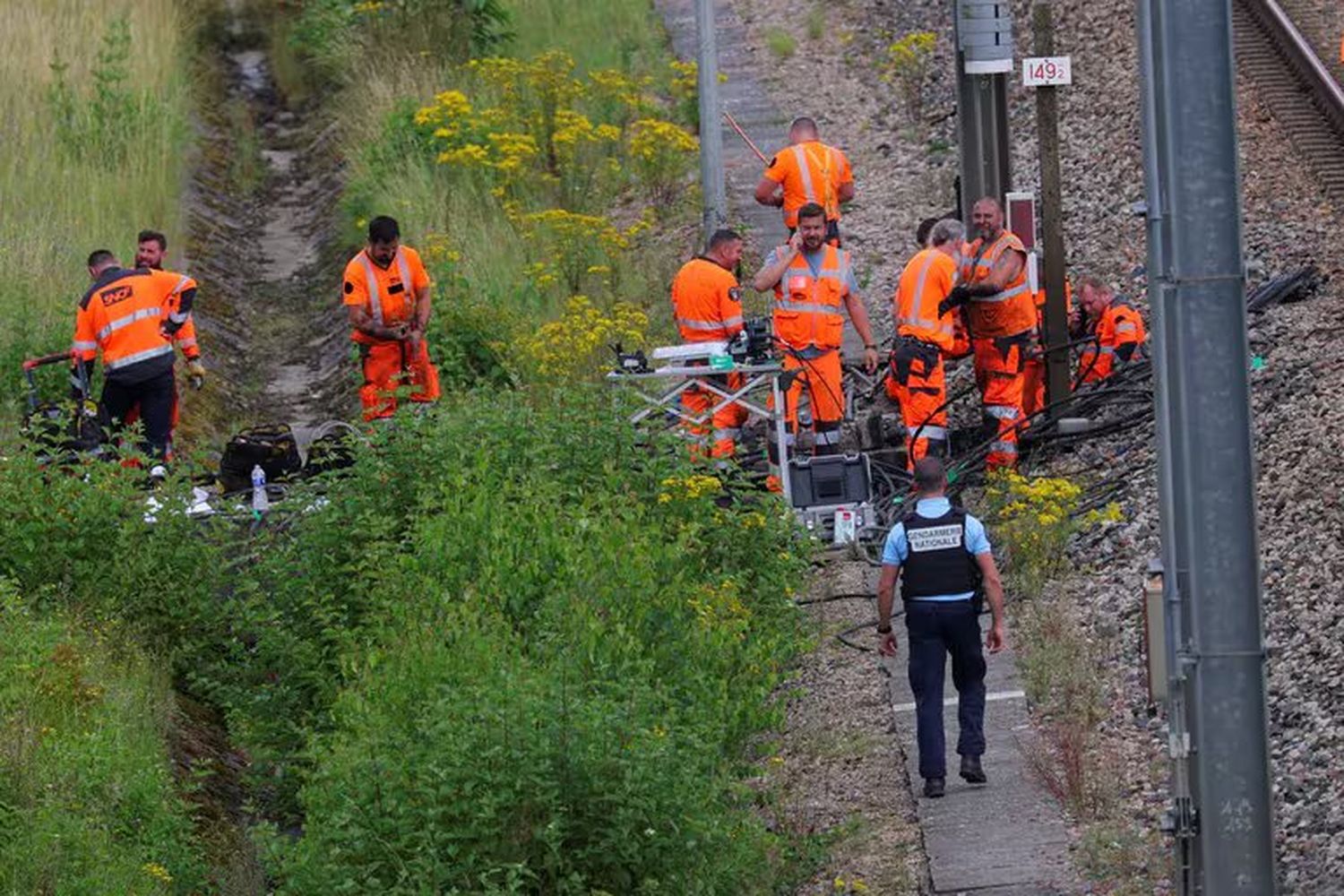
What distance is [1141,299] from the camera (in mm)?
17609

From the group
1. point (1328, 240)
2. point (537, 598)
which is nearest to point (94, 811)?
point (537, 598)

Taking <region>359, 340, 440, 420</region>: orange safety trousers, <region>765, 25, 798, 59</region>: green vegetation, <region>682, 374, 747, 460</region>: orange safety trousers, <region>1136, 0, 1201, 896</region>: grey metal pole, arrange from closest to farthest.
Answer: <region>1136, 0, 1201, 896</region>: grey metal pole
<region>682, 374, 747, 460</region>: orange safety trousers
<region>359, 340, 440, 420</region>: orange safety trousers
<region>765, 25, 798, 59</region>: green vegetation

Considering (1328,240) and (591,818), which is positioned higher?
(1328,240)

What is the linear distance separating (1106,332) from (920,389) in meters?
1.89

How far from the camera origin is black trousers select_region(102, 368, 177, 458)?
16.5m

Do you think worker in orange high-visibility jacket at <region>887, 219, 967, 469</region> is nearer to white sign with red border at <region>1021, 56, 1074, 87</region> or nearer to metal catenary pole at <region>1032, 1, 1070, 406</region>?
metal catenary pole at <region>1032, 1, 1070, 406</region>

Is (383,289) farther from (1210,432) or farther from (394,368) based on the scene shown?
(1210,432)

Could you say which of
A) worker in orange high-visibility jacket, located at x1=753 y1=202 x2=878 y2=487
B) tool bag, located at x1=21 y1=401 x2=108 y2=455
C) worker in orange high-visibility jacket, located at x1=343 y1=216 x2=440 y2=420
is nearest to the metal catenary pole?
worker in orange high-visibility jacket, located at x1=753 y1=202 x2=878 y2=487

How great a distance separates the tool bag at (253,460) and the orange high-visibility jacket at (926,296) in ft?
12.2

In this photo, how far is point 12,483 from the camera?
13.8 m

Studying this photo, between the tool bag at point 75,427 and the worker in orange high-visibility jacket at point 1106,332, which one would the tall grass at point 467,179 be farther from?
the worker in orange high-visibility jacket at point 1106,332

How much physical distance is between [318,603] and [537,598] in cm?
174

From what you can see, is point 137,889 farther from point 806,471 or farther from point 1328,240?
point 1328,240

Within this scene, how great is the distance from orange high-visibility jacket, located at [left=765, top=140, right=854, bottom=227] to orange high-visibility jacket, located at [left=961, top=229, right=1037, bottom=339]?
85.7 inches
